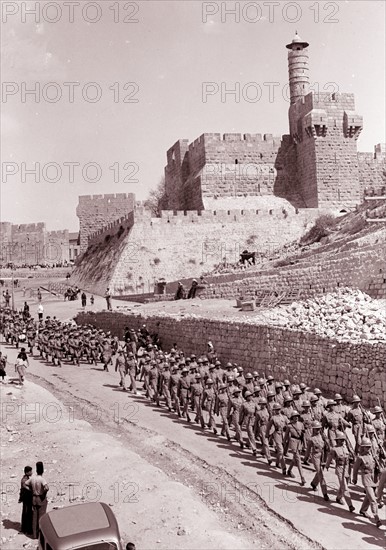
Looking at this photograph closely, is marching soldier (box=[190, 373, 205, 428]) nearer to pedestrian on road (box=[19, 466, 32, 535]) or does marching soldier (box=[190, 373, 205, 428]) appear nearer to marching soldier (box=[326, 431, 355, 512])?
marching soldier (box=[326, 431, 355, 512])

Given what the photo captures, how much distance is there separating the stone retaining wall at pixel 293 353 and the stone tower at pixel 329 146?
1918cm

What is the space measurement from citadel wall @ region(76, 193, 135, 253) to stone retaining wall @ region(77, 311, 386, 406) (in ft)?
98.6

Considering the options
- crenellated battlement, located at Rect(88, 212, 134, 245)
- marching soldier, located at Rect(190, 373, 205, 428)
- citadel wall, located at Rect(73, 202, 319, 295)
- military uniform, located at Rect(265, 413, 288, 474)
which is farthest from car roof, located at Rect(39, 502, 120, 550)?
crenellated battlement, located at Rect(88, 212, 134, 245)

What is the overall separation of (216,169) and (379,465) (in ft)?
96.3

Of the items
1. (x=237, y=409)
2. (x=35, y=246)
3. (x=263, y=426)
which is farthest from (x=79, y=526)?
(x=35, y=246)

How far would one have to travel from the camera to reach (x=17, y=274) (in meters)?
51.9

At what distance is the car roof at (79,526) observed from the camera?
223 inches

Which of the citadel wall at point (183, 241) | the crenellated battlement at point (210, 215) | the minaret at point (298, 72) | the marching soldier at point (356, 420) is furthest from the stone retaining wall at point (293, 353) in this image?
the minaret at point (298, 72)

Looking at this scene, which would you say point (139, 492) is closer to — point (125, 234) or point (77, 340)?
point (77, 340)

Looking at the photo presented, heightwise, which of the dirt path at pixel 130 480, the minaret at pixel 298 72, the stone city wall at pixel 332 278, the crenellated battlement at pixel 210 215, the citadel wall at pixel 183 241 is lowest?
the dirt path at pixel 130 480

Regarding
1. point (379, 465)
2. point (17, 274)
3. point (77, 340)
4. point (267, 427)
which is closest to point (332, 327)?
point (267, 427)

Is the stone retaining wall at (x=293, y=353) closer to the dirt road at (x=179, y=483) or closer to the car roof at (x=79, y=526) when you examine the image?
the dirt road at (x=179, y=483)

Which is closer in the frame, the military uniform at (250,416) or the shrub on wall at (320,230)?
the military uniform at (250,416)

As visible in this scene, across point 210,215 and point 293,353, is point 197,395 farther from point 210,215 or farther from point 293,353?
point 210,215
